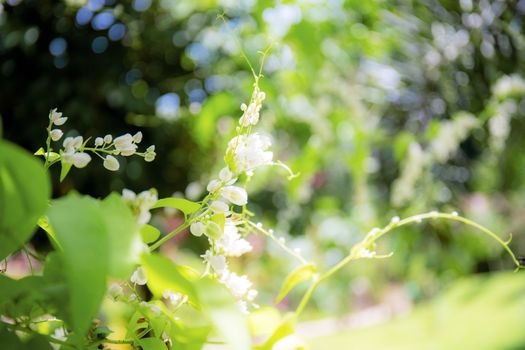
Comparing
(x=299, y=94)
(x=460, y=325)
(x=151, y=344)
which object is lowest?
(x=460, y=325)

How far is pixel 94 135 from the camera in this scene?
0.78 m

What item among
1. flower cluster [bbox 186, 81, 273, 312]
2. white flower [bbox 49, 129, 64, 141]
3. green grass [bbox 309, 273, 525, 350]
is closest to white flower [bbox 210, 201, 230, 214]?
flower cluster [bbox 186, 81, 273, 312]

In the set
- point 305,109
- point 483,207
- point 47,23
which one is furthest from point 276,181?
point 483,207

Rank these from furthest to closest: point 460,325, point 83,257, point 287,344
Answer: point 460,325
point 287,344
point 83,257

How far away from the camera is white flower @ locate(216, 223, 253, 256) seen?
27 cm

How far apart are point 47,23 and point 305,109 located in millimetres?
510

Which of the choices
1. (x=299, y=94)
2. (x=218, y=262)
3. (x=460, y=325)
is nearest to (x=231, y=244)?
(x=218, y=262)

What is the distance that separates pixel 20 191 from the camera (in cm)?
18

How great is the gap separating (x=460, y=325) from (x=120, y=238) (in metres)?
3.70

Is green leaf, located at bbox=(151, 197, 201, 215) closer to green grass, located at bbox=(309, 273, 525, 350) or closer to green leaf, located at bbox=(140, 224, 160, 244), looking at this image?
green leaf, located at bbox=(140, 224, 160, 244)

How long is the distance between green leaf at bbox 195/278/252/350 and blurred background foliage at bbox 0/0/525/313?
23 centimetres

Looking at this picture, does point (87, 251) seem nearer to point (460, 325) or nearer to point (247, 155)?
point (247, 155)

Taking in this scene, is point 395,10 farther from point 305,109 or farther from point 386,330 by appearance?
point 386,330

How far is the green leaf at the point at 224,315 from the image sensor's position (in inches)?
6.8
